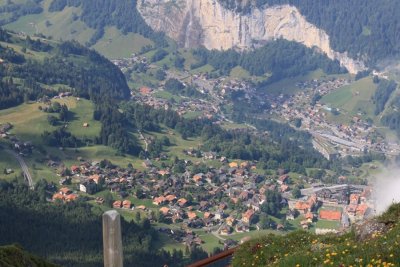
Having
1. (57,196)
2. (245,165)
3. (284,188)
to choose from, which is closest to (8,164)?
(57,196)

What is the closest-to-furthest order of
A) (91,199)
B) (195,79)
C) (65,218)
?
(65,218), (91,199), (195,79)

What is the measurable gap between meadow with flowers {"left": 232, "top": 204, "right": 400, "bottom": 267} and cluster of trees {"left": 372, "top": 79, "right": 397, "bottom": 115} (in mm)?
144534

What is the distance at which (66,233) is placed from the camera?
62188mm

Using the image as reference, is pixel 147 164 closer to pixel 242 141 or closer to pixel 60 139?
pixel 60 139

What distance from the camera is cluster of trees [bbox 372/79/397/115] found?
15700cm

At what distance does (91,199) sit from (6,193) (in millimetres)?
10048

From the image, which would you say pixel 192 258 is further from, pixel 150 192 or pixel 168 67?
pixel 168 67

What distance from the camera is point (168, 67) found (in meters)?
192

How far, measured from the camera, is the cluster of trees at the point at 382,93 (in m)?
157

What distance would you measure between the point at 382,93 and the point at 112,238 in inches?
6289

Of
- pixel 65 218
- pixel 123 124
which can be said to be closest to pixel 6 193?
pixel 65 218

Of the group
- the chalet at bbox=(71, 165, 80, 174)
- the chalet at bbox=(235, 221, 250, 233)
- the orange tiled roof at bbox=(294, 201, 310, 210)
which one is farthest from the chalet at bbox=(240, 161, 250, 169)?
the chalet at bbox=(235, 221, 250, 233)

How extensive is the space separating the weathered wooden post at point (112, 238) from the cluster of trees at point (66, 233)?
45745 mm

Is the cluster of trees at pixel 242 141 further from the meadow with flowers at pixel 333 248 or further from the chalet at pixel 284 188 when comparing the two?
the meadow with flowers at pixel 333 248
